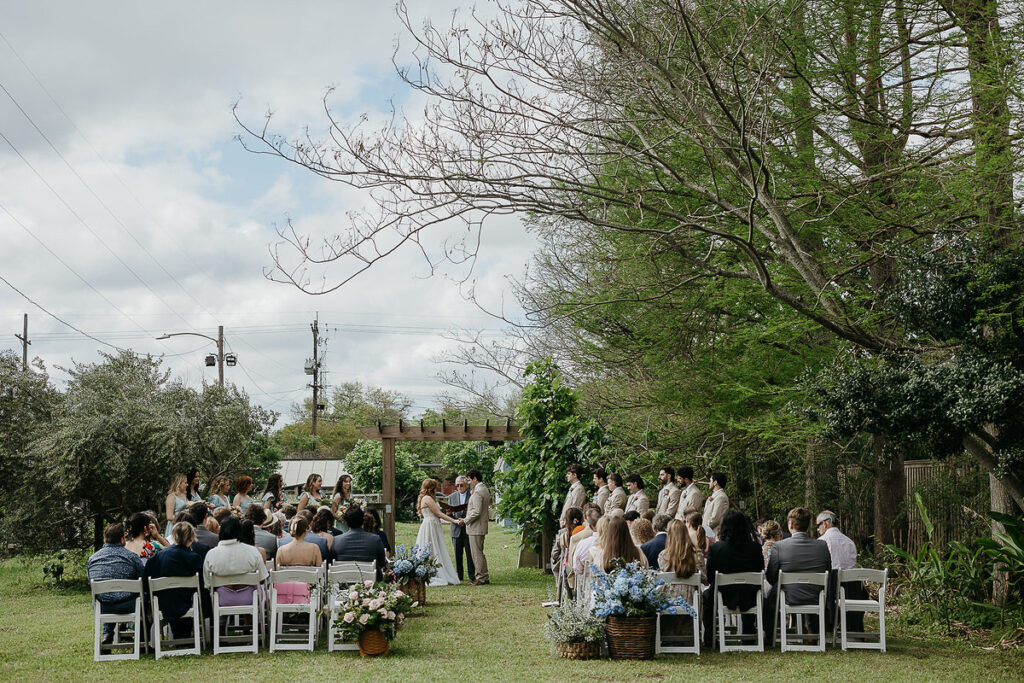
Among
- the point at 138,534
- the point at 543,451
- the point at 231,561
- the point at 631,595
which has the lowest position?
the point at 631,595

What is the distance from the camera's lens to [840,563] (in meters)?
9.95

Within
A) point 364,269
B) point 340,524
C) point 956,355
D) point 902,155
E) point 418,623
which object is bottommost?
point 418,623

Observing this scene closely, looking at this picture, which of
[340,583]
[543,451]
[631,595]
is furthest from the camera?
[543,451]

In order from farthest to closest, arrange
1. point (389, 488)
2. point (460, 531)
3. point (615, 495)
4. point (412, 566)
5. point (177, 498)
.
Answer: point (389, 488)
point (460, 531)
point (615, 495)
point (412, 566)
point (177, 498)

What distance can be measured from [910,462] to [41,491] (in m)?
14.5

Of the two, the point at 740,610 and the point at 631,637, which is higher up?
the point at 740,610

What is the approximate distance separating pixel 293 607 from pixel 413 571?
10.2 feet

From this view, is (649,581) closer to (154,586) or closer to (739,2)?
(154,586)

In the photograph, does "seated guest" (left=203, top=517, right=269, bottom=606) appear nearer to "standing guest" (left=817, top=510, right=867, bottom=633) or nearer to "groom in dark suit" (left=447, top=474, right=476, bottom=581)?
"standing guest" (left=817, top=510, right=867, bottom=633)

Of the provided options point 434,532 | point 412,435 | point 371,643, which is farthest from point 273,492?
point 412,435

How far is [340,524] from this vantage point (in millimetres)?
14406

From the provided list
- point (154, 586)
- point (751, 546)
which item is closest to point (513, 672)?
point (751, 546)

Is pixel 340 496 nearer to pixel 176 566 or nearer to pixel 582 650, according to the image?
pixel 176 566

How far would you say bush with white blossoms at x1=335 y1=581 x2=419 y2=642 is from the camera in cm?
902
